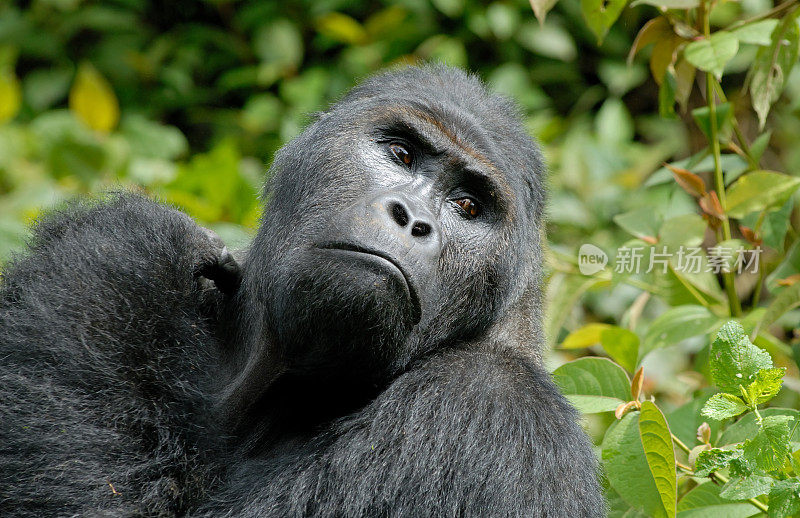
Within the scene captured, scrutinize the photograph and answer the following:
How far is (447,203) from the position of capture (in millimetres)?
2537

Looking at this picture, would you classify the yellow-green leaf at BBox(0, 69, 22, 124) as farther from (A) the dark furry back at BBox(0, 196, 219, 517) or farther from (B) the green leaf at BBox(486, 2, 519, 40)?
(A) the dark furry back at BBox(0, 196, 219, 517)

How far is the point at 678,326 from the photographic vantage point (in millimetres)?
2916

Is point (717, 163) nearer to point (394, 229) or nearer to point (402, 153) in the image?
point (402, 153)

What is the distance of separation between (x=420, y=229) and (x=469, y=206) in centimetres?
31

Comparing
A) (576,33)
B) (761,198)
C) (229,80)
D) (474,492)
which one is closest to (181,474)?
(474,492)

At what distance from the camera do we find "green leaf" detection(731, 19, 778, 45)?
9.07 feet

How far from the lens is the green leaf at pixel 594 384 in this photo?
2.41 m

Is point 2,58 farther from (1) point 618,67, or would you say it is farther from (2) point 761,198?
(2) point 761,198

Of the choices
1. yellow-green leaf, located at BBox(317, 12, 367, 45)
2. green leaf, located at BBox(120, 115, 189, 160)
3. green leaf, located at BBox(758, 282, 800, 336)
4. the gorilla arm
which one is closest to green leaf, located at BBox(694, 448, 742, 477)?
the gorilla arm

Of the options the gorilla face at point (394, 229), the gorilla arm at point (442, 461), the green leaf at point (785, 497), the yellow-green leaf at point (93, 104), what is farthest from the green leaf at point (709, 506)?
the yellow-green leaf at point (93, 104)

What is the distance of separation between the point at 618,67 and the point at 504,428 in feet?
17.2

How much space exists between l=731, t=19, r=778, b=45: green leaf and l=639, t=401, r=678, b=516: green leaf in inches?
52.4

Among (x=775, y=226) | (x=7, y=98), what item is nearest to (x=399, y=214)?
(x=775, y=226)

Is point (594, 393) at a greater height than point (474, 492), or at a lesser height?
greater
